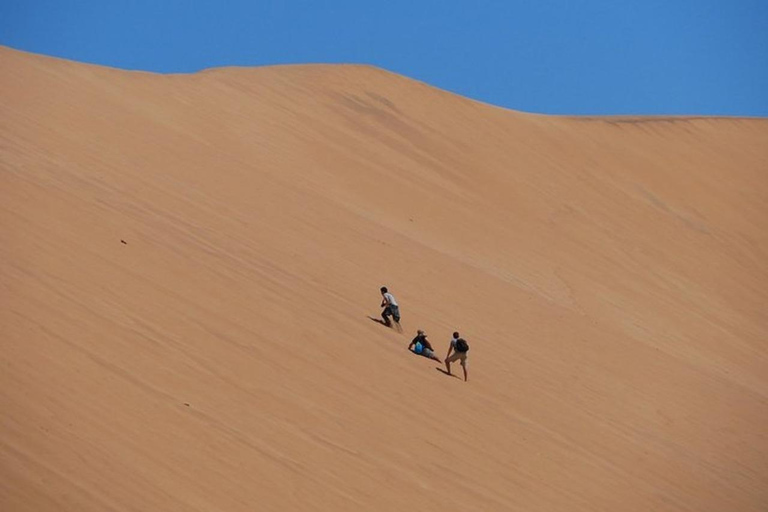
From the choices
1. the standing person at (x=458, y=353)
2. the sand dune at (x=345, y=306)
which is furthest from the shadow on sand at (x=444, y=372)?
the sand dune at (x=345, y=306)

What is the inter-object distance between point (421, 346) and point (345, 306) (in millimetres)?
1046

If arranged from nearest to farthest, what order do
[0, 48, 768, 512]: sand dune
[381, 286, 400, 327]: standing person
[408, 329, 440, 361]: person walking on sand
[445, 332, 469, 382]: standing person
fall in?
[0, 48, 768, 512]: sand dune
[445, 332, 469, 382]: standing person
[408, 329, 440, 361]: person walking on sand
[381, 286, 400, 327]: standing person

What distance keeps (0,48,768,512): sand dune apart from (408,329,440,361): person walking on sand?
257 mm

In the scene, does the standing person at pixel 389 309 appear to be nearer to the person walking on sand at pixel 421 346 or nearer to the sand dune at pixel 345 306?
the sand dune at pixel 345 306

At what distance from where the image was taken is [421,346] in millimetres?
15141

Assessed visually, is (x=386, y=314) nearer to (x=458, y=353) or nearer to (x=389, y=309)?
(x=389, y=309)

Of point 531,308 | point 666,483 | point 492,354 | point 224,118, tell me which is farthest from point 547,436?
point 224,118

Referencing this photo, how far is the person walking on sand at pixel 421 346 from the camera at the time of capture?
15.0 meters

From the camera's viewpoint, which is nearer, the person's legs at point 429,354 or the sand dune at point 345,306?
the sand dune at point 345,306

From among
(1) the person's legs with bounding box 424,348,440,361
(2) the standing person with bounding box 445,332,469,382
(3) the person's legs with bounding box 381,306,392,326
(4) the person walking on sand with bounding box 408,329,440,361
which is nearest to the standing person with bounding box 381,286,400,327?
(3) the person's legs with bounding box 381,306,392,326

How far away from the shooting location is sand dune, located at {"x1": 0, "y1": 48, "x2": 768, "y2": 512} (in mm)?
9852

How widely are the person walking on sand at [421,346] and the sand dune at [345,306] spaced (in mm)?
257

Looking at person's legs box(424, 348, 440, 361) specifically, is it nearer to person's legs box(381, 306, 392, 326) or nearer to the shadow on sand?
the shadow on sand

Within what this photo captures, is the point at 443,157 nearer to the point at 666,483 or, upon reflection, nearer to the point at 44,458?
the point at 666,483
